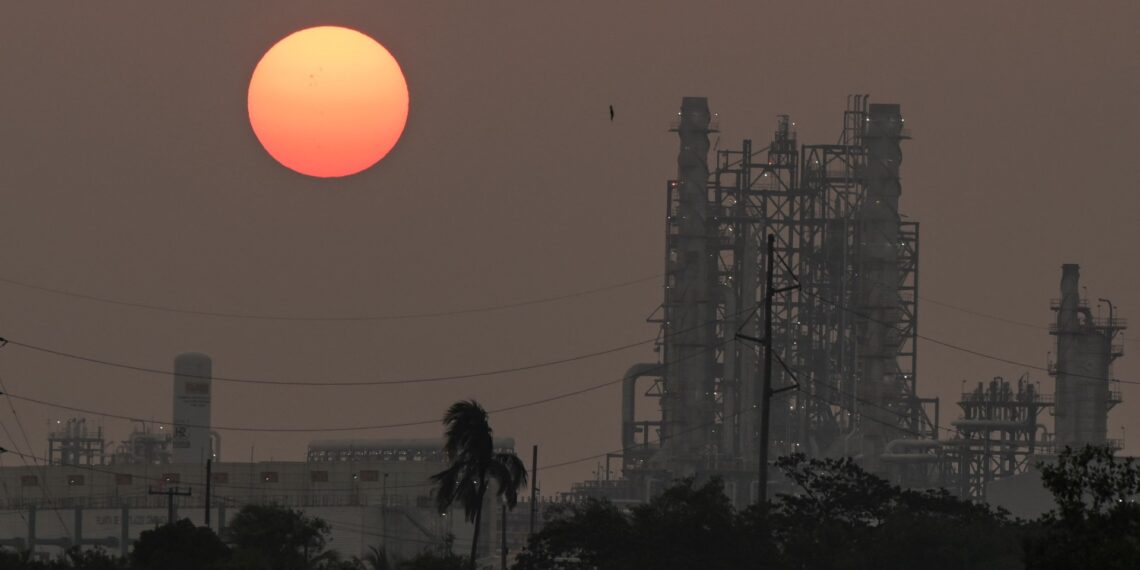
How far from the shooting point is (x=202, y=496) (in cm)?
14612

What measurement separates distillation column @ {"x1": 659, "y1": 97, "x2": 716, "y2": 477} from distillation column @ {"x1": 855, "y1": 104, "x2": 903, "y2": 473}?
10.00m

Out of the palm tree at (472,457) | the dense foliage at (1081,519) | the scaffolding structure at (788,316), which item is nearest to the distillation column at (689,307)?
the scaffolding structure at (788,316)

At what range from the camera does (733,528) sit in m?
65.1

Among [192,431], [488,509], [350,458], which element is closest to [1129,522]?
[488,509]

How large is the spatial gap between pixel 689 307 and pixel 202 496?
33.9 m

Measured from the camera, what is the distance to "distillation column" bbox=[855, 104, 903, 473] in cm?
14200

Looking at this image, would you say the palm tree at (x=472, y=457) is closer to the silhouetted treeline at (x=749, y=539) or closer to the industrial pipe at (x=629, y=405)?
the silhouetted treeline at (x=749, y=539)

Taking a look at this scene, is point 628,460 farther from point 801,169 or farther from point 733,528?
point 733,528

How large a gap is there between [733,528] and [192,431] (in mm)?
96783

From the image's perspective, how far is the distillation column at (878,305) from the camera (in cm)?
14200

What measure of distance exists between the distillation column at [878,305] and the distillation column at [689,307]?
10.00m

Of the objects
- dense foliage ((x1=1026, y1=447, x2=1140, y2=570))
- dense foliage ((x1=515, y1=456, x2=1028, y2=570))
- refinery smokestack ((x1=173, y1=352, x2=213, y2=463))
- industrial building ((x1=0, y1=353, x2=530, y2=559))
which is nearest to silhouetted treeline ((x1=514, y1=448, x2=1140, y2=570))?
dense foliage ((x1=515, y1=456, x2=1028, y2=570))

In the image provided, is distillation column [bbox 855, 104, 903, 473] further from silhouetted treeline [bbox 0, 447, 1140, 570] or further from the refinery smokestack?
silhouetted treeline [bbox 0, 447, 1140, 570]

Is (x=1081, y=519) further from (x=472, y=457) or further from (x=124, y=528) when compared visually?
(x=124, y=528)
